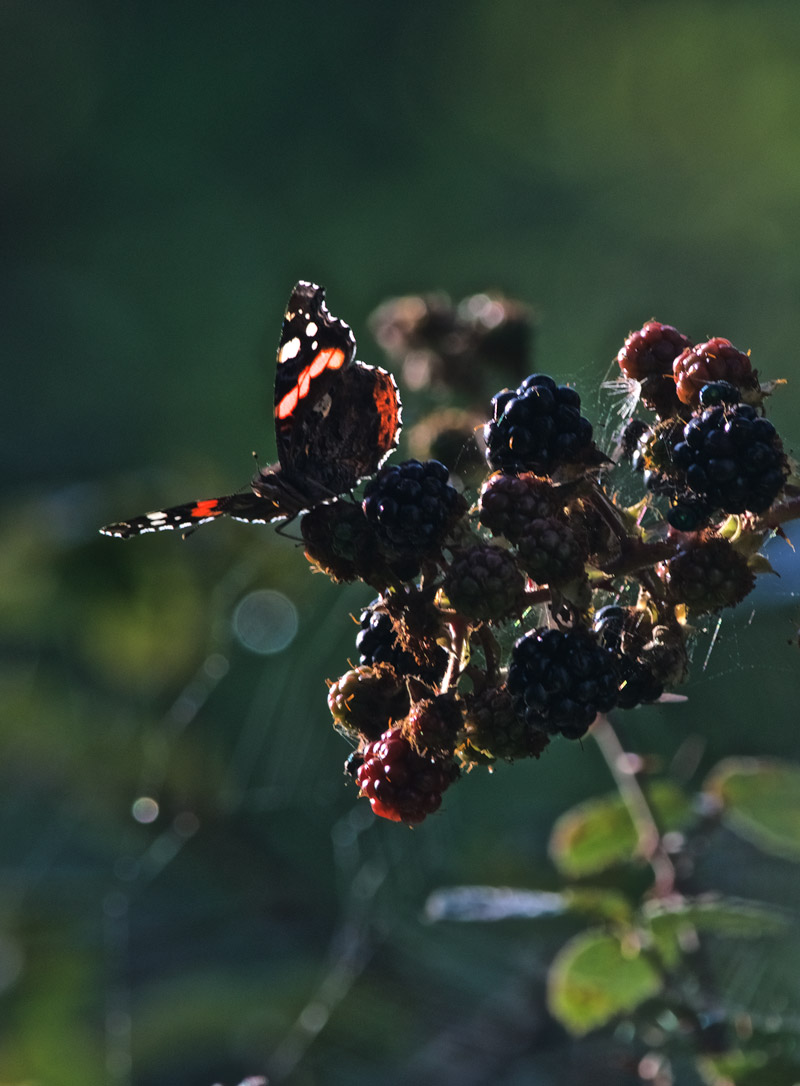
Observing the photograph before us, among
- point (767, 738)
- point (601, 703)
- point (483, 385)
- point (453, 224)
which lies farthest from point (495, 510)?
point (453, 224)

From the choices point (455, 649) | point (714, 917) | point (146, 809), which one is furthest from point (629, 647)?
point (146, 809)

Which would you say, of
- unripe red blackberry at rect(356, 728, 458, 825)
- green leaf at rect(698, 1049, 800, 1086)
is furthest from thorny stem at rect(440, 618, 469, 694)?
green leaf at rect(698, 1049, 800, 1086)

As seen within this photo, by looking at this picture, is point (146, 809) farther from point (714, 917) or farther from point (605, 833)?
point (714, 917)

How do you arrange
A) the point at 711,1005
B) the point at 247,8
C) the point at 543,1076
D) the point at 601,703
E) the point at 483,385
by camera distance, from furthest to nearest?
1. the point at 247,8
2. the point at 483,385
3. the point at 543,1076
4. the point at 711,1005
5. the point at 601,703

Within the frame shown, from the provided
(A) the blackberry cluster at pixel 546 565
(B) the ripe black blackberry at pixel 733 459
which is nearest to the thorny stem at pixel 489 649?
(A) the blackberry cluster at pixel 546 565

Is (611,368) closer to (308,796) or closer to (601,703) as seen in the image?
(601,703)

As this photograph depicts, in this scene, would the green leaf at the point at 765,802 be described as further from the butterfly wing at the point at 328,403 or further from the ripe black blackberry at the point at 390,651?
the butterfly wing at the point at 328,403
